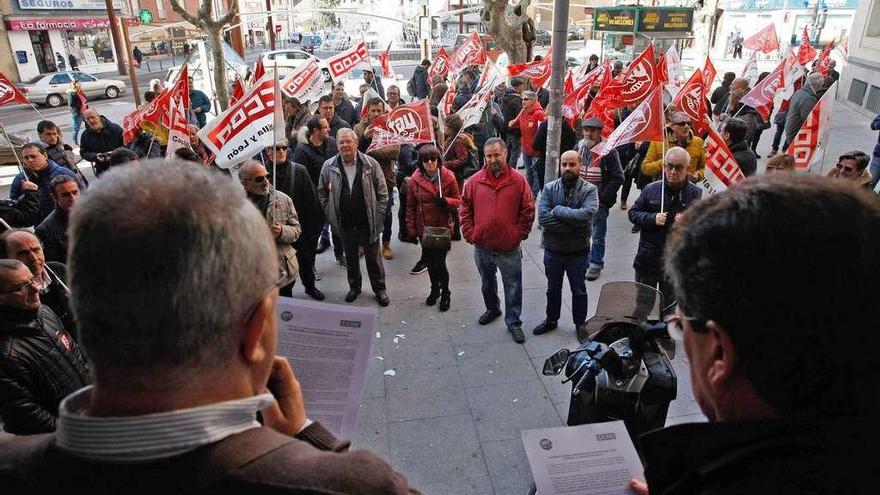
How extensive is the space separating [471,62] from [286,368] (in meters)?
10.6

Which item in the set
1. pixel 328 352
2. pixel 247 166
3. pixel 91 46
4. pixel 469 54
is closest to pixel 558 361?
pixel 328 352

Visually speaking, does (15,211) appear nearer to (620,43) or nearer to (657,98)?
(657,98)

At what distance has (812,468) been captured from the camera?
3.02ft

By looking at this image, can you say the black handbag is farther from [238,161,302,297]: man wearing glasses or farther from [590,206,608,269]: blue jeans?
[590,206,608,269]: blue jeans

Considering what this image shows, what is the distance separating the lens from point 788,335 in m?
0.96

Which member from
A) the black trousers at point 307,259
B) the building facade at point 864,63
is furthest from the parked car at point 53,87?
the building facade at point 864,63

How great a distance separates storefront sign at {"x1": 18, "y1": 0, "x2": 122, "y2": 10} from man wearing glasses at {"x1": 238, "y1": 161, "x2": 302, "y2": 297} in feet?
106

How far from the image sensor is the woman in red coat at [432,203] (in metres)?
5.91

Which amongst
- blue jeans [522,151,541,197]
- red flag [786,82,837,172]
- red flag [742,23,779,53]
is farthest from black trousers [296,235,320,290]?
red flag [742,23,779,53]

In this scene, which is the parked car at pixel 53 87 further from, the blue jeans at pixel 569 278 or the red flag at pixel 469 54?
the blue jeans at pixel 569 278

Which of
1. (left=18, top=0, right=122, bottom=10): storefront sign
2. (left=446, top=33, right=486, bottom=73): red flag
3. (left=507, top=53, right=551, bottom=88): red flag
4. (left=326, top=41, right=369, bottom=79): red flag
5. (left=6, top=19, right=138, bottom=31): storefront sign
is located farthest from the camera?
(left=18, top=0, right=122, bottom=10): storefront sign

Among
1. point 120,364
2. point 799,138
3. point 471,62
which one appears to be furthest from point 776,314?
point 471,62

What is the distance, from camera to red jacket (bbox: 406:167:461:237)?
592cm

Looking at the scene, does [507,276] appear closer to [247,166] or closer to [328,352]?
[247,166]
